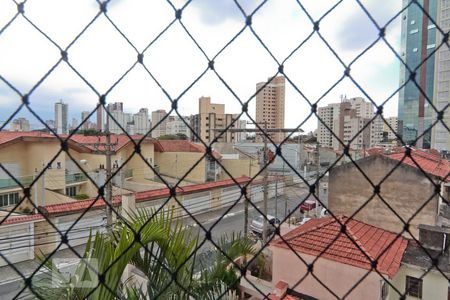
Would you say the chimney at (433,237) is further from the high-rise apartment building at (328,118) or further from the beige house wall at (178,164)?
the beige house wall at (178,164)

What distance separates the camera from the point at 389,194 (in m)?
5.20

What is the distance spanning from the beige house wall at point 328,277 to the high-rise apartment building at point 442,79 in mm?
1674

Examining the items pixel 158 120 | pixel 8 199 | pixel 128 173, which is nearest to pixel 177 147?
pixel 128 173

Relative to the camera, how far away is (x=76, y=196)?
970cm

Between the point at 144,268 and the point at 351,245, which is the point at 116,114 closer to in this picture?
the point at 144,268

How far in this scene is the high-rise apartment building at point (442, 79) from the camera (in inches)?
75.5

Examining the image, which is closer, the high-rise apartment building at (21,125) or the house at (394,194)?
the high-rise apartment building at (21,125)

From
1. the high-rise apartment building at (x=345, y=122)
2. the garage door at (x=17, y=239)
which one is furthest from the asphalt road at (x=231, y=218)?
the high-rise apartment building at (x=345, y=122)

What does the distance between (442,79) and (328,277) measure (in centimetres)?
228

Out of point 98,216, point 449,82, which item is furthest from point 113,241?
point 98,216

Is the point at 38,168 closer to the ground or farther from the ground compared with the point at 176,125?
closer to the ground

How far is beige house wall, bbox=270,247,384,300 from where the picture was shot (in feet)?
10.8

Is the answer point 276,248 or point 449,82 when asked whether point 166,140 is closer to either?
point 276,248

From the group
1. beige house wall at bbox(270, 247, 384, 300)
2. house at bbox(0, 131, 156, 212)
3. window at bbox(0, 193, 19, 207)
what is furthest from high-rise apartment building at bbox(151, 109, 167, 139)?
window at bbox(0, 193, 19, 207)
